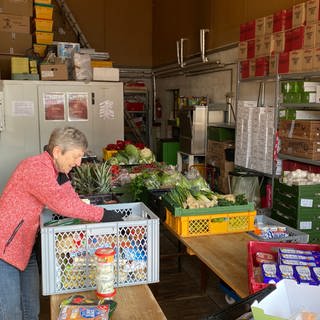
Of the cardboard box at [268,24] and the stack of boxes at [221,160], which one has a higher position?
the cardboard box at [268,24]

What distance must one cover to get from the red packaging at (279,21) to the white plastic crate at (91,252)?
3557 millimetres

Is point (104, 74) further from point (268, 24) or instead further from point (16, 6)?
point (268, 24)

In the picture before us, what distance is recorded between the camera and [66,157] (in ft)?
6.13

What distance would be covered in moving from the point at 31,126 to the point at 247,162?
3.23 meters

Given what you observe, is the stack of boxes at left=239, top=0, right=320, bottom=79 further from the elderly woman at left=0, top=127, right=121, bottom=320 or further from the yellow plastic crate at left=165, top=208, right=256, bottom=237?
the elderly woman at left=0, top=127, right=121, bottom=320

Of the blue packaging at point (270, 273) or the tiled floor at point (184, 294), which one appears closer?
the blue packaging at point (270, 273)

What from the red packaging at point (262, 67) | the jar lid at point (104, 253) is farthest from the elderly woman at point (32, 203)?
the red packaging at point (262, 67)

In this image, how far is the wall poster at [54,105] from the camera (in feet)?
20.1

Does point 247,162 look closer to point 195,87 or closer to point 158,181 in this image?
point 158,181

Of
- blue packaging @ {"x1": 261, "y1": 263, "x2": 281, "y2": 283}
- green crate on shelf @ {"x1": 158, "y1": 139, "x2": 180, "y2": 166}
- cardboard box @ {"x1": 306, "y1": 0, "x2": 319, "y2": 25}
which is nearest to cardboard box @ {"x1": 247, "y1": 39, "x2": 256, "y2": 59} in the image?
cardboard box @ {"x1": 306, "y1": 0, "x2": 319, "y2": 25}

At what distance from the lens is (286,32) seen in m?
4.56

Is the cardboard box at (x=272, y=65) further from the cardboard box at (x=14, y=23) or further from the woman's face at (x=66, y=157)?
the cardboard box at (x=14, y=23)

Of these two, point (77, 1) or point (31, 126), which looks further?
point (77, 1)

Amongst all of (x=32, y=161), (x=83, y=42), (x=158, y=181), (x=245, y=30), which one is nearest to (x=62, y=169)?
(x=32, y=161)
